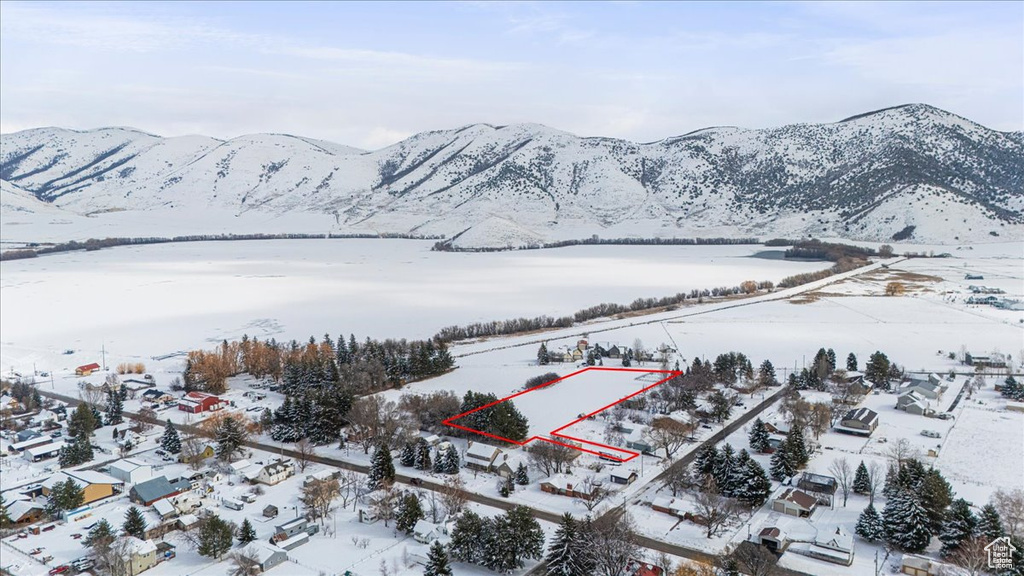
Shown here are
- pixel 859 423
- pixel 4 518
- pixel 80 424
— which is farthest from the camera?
pixel 80 424

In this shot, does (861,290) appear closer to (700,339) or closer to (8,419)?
(700,339)

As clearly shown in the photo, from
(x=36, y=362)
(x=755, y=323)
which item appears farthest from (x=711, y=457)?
(x=36, y=362)

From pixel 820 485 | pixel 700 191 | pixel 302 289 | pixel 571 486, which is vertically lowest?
pixel 820 485

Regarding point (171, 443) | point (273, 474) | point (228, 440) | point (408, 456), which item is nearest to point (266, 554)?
point (273, 474)

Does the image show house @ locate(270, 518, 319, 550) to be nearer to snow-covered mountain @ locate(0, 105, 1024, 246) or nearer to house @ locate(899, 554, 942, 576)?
house @ locate(899, 554, 942, 576)

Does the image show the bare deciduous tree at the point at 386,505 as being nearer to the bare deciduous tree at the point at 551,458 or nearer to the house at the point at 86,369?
the bare deciduous tree at the point at 551,458

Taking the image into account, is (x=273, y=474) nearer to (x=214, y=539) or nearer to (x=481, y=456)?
(x=214, y=539)
